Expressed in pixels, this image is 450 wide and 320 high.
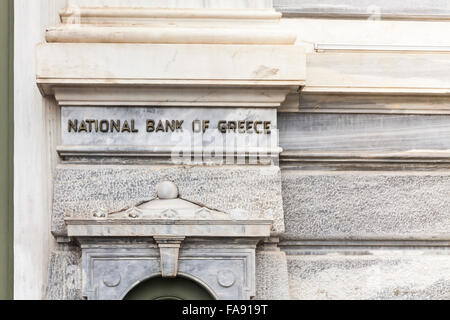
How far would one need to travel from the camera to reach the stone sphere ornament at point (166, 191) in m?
6.32

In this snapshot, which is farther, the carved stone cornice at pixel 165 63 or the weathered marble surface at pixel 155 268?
the carved stone cornice at pixel 165 63

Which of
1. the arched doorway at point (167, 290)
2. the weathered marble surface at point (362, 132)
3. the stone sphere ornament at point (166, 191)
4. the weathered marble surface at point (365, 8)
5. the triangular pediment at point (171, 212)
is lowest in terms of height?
the arched doorway at point (167, 290)

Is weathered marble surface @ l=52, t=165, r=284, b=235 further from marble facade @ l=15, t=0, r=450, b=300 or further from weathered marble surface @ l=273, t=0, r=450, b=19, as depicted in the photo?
weathered marble surface @ l=273, t=0, r=450, b=19

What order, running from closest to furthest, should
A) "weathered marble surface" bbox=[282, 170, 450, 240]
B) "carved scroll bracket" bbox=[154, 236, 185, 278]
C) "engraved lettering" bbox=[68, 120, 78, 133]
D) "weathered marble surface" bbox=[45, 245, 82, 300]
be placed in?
"carved scroll bracket" bbox=[154, 236, 185, 278] < "weathered marble surface" bbox=[45, 245, 82, 300] < "engraved lettering" bbox=[68, 120, 78, 133] < "weathered marble surface" bbox=[282, 170, 450, 240]

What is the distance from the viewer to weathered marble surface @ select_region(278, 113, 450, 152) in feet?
22.2

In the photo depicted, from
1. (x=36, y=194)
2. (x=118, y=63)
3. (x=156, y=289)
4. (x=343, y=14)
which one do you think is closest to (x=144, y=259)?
(x=156, y=289)

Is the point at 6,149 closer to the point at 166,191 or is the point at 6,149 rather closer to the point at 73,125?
the point at 73,125

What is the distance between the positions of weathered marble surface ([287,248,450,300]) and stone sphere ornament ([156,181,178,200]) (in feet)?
3.55

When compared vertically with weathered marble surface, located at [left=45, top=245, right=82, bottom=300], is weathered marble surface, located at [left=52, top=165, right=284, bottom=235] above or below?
above

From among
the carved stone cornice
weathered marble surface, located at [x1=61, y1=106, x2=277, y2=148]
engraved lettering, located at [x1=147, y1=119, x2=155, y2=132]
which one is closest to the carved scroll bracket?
weathered marble surface, located at [x1=61, y1=106, x2=277, y2=148]

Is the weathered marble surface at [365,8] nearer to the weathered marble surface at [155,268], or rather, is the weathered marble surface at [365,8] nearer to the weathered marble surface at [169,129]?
the weathered marble surface at [169,129]

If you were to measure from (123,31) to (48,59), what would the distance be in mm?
619

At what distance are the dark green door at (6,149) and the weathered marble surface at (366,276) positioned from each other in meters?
2.28

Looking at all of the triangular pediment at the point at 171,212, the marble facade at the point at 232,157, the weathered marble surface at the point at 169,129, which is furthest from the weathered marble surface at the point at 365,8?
the triangular pediment at the point at 171,212
